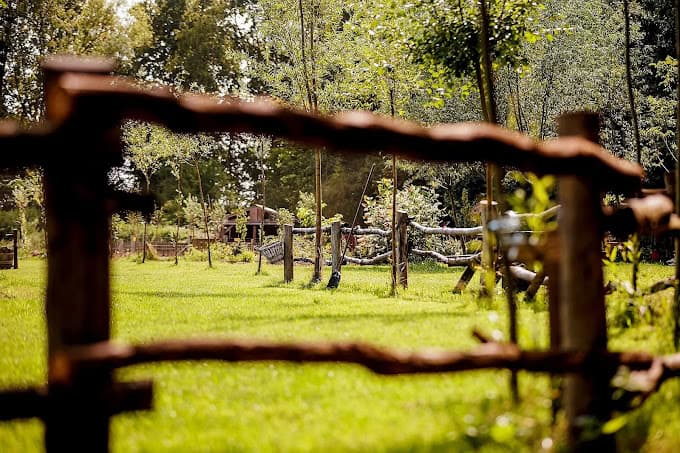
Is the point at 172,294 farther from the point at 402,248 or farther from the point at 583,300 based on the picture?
the point at 583,300

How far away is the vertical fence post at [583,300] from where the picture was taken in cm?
285

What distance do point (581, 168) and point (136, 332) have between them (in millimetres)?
6199

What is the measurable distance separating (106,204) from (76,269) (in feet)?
0.76

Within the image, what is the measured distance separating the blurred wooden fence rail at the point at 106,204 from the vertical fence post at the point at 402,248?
38.5ft

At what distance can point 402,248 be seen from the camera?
14.6 m

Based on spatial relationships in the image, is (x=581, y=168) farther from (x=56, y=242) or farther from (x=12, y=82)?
(x=12, y=82)

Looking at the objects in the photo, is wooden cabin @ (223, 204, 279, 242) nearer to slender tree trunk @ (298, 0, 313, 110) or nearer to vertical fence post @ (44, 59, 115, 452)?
slender tree trunk @ (298, 0, 313, 110)

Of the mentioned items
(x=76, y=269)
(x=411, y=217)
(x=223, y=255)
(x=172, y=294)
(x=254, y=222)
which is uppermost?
(x=254, y=222)

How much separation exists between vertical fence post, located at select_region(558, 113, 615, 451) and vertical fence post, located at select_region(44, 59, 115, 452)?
1796 mm

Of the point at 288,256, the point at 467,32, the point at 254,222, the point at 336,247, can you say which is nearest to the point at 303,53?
the point at 336,247

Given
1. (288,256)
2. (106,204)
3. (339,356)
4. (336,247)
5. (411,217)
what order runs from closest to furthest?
(106,204), (339,356), (336,247), (288,256), (411,217)

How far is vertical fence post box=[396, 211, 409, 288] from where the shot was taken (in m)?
14.5

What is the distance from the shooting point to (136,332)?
7.88 m

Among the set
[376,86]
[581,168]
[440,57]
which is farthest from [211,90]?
[581,168]
